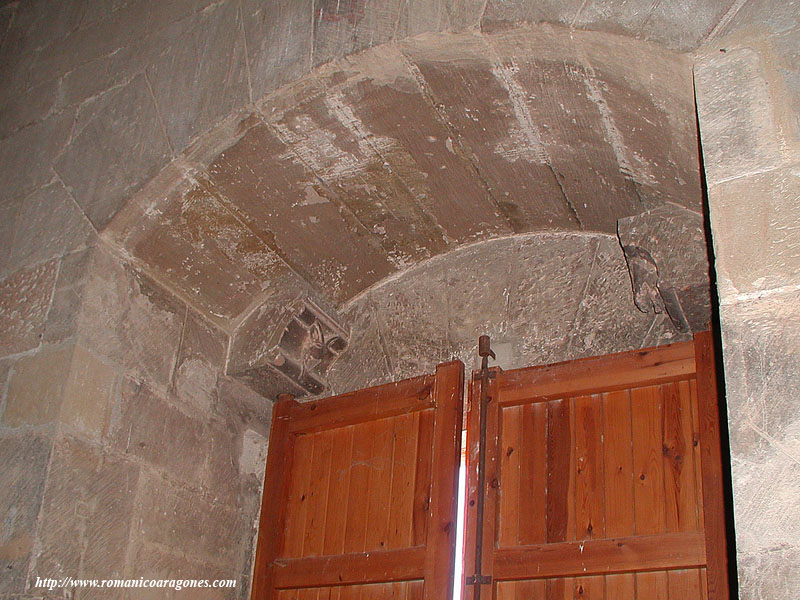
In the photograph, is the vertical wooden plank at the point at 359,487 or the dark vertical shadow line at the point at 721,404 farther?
the vertical wooden plank at the point at 359,487

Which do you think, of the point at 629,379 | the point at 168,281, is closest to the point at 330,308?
the point at 168,281

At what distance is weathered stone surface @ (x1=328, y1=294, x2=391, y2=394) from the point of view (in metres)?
2.98

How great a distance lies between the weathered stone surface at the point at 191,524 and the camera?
253 centimetres

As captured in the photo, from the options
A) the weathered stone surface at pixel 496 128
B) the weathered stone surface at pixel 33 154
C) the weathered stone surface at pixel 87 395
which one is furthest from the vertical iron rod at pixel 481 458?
the weathered stone surface at pixel 33 154

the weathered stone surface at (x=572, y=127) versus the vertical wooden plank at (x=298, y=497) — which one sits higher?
the weathered stone surface at (x=572, y=127)

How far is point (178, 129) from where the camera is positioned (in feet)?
8.48

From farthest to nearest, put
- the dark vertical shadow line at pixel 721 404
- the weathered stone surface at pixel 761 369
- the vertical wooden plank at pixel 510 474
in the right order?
the vertical wooden plank at pixel 510 474
the dark vertical shadow line at pixel 721 404
the weathered stone surface at pixel 761 369

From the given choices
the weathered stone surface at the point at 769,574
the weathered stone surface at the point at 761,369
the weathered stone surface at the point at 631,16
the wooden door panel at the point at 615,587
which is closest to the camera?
the weathered stone surface at the point at 769,574

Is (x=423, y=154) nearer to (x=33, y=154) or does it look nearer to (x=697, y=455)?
(x=697, y=455)

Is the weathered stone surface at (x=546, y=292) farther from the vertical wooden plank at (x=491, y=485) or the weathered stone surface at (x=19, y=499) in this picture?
the weathered stone surface at (x=19, y=499)

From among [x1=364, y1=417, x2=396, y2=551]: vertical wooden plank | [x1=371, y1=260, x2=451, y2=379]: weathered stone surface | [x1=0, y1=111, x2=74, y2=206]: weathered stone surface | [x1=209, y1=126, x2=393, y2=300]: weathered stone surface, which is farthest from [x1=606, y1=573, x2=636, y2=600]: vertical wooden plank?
[x1=0, y1=111, x2=74, y2=206]: weathered stone surface

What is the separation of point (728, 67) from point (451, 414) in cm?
132

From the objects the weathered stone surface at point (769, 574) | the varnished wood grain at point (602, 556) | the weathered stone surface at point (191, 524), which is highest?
the weathered stone surface at point (191, 524)

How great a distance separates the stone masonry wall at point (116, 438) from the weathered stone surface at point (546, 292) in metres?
1.02
